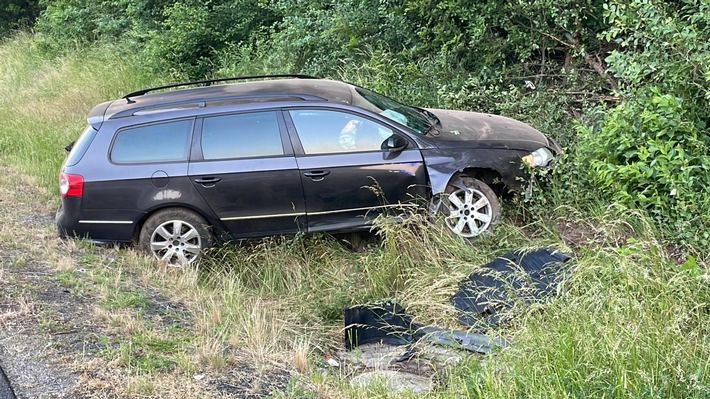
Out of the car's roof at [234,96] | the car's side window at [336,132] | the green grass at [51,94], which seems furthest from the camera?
the green grass at [51,94]

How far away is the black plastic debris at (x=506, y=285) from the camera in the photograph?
14.8 feet

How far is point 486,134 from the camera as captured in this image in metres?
6.52

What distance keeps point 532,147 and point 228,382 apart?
3.97m

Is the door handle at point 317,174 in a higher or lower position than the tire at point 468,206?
higher

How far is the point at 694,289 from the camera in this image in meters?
4.04

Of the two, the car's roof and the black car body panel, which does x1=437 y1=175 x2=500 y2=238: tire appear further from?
the car's roof

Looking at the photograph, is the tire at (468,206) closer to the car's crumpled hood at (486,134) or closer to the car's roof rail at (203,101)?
the car's crumpled hood at (486,134)

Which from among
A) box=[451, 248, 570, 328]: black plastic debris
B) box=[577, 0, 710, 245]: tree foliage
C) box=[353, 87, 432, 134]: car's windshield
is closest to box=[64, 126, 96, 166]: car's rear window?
box=[353, 87, 432, 134]: car's windshield

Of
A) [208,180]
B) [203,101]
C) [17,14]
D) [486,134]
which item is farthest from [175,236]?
[17,14]

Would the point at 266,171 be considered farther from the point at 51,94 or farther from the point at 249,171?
the point at 51,94

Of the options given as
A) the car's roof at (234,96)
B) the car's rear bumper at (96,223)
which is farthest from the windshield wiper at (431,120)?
the car's rear bumper at (96,223)

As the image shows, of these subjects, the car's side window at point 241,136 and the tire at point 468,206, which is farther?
the car's side window at point 241,136

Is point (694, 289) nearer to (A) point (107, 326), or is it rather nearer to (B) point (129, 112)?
(A) point (107, 326)

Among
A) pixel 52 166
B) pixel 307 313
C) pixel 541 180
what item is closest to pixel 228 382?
pixel 307 313
